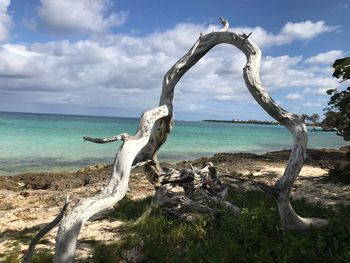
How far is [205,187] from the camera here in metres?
8.27

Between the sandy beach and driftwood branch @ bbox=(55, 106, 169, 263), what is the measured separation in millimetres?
1958

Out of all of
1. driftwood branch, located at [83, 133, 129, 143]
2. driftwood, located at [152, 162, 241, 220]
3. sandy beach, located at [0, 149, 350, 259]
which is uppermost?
driftwood branch, located at [83, 133, 129, 143]

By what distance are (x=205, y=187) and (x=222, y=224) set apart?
1.67 meters

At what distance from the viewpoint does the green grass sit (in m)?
5.18

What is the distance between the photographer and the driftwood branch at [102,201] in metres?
4.43

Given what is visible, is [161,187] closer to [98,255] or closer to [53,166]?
[98,255]

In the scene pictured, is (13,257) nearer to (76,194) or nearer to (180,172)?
(180,172)

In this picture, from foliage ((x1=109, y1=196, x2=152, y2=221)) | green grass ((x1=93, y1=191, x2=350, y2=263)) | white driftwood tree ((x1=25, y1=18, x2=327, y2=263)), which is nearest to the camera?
white driftwood tree ((x1=25, y1=18, x2=327, y2=263))

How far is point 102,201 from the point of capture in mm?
4734

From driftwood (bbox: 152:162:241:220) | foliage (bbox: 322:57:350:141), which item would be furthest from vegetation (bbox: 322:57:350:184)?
driftwood (bbox: 152:162:241:220)

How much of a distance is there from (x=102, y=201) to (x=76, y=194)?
817 cm

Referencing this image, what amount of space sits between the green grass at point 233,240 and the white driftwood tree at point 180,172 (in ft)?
1.37

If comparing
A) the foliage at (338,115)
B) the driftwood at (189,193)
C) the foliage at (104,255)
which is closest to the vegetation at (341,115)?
the foliage at (338,115)

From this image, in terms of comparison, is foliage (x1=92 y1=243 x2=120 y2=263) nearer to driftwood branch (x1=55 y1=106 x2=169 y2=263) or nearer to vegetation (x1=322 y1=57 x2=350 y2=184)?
driftwood branch (x1=55 y1=106 x2=169 y2=263)
